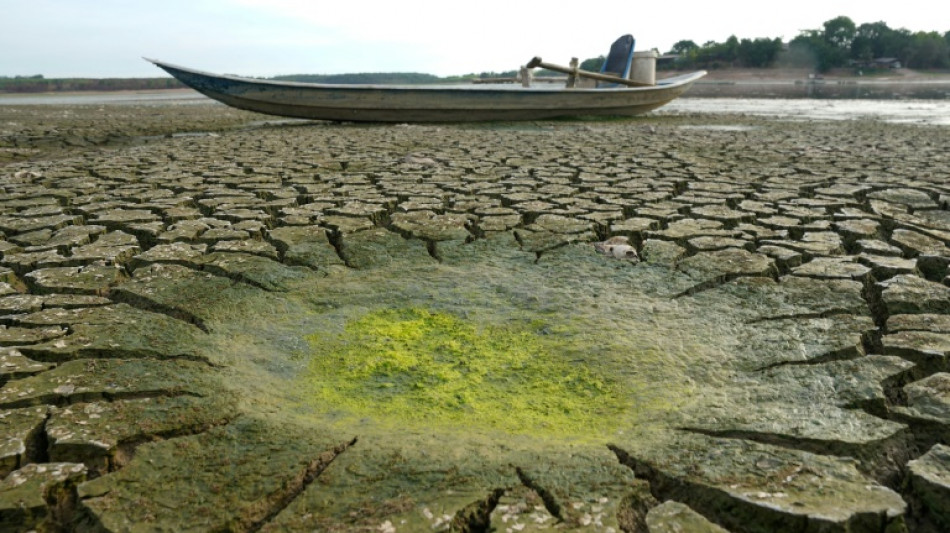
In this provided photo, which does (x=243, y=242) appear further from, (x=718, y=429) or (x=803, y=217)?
(x=803, y=217)

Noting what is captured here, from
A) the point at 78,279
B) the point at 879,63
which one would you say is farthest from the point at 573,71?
the point at 879,63

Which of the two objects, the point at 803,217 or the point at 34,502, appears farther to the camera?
the point at 803,217

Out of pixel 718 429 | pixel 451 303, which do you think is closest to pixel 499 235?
pixel 451 303

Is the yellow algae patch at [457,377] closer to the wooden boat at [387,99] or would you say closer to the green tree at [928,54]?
the wooden boat at [387,99]

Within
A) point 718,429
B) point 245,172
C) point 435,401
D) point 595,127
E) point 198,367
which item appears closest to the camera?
point 718,429

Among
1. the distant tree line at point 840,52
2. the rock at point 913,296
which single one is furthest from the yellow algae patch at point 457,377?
the distant tree line at point 840,52
